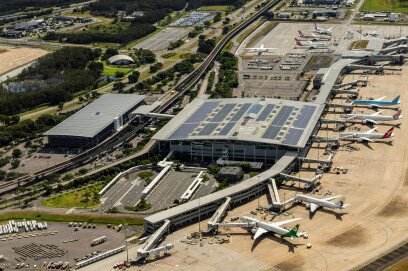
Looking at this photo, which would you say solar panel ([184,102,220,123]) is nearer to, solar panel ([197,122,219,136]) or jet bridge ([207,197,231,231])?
solar panel ([197,122,219,136])

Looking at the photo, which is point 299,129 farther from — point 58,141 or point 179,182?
point 58,141

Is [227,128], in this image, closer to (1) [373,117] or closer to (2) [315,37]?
(1) [373,117]

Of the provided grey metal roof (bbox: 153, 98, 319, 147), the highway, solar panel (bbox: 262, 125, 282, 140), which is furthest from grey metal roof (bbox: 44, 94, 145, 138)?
solar panel (bbox: 262, 125, 282, 140)

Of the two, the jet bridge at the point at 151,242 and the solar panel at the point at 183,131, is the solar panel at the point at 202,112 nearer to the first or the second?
the solar panel at the point at 183,131

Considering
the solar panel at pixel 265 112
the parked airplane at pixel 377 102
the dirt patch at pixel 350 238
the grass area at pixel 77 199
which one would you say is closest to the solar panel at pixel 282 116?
the solar panel at pixel 265 112

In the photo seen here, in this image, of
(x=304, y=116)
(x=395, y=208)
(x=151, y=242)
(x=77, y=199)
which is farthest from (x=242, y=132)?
(x=151, y=242)
